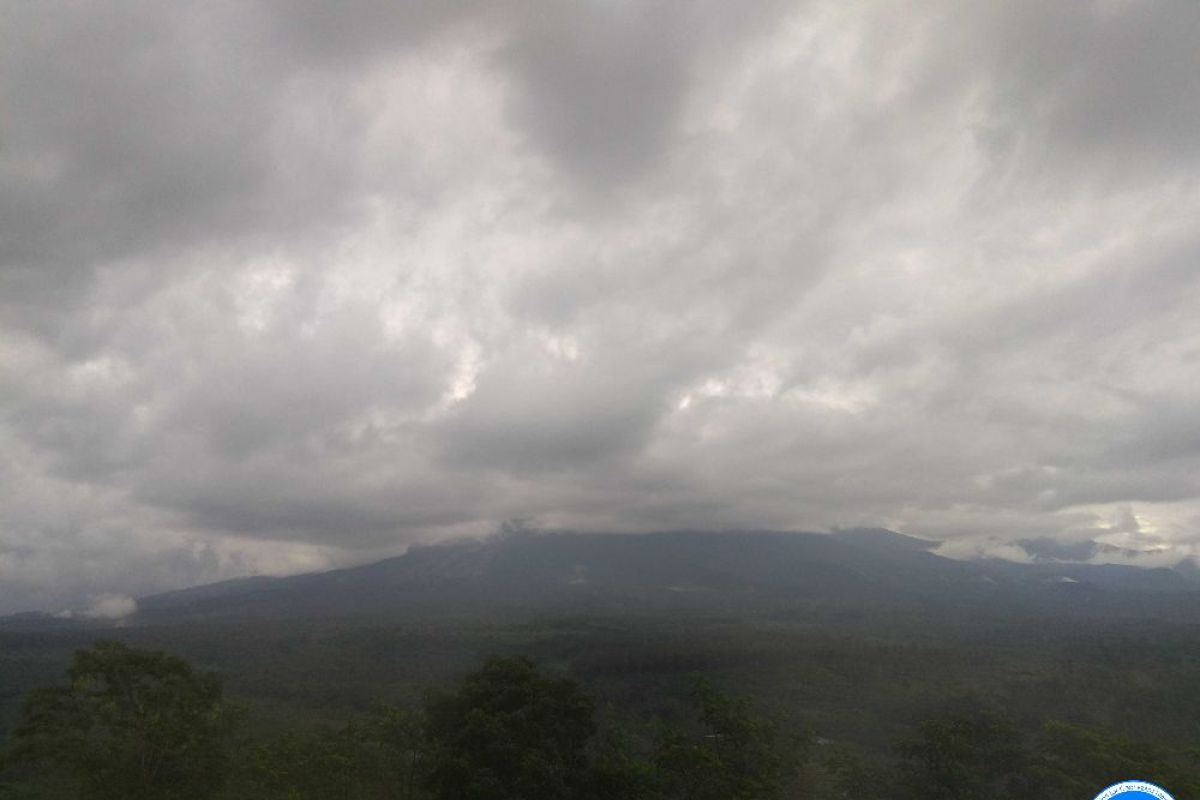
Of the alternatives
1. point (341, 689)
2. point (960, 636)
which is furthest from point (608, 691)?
point (960, 636)

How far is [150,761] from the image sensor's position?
29359mm

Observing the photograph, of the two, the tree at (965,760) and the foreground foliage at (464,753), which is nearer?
the foreground foliage at (464,753)

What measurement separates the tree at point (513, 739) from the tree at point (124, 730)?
10231 millimetres

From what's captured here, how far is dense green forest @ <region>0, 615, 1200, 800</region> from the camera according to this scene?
3033cm

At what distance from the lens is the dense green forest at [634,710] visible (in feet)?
99.5

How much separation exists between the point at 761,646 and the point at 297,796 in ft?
397

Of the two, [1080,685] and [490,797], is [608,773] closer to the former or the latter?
[490,797]

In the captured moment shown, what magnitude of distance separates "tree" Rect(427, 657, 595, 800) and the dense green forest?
4.2 inches

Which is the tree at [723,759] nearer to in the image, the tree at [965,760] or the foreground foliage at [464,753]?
the foreground foliage at [464,753]

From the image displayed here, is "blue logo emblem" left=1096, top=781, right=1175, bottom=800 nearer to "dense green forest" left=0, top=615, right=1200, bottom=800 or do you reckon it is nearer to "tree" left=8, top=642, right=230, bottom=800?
"dense green forest" left=0, top=615, right=1200, bottom=800

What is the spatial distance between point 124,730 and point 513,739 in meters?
16.5

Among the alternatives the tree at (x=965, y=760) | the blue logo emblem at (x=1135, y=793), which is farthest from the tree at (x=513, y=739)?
the blue logo emblem at (x=1135, y=793)

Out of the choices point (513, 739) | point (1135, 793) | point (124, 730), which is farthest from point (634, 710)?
point (1135, 793)

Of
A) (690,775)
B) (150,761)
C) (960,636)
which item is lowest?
(960,636)
